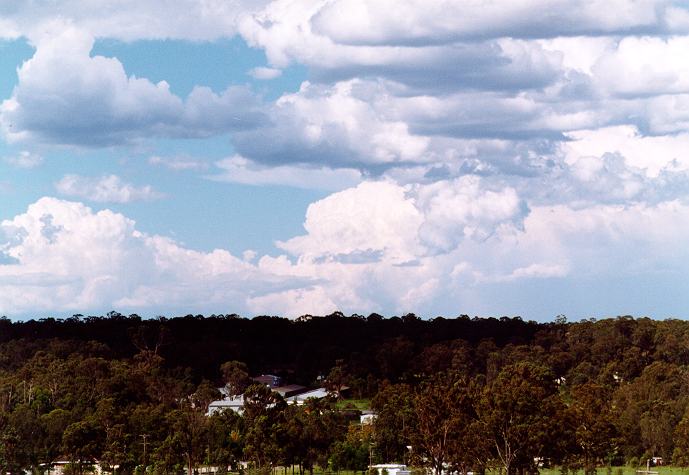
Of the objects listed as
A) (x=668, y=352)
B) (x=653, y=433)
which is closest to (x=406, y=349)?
(x=668, y=352)

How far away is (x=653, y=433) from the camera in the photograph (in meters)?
103

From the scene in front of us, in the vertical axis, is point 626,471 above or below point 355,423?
below

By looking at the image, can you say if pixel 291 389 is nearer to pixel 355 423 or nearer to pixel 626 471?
pixel 355 423

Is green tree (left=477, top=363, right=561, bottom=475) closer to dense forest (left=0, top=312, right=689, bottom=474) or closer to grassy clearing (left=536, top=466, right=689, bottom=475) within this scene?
dense forest (left=0, top=312, right=689, bottom=474)

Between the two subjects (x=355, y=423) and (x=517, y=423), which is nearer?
(x=517, y=423)

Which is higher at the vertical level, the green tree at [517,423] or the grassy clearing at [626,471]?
the green tree at [517,423]

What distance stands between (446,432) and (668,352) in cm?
8038

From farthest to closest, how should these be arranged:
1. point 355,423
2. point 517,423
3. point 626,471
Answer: point 355,423
point 626,471
point 517,423

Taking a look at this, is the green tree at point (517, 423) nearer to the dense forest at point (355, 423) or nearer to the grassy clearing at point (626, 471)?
the dense forest at point (355, 423)

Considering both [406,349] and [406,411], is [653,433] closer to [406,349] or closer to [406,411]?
[406,411]

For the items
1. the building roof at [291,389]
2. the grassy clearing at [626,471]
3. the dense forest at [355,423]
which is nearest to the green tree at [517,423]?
the dense forest at [355,423]

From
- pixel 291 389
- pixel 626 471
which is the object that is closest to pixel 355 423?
pixel 626 471

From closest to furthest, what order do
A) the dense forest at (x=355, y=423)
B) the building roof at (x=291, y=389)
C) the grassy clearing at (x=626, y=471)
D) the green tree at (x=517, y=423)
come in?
the green tree at (x=517, y=423), the dense forest at (x=355, y=423), the grassy clearing at (x=626, y=471), the building roof at (x=291, y=389)

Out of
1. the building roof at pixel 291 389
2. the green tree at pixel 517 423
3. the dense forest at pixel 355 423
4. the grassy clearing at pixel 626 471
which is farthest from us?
the building roof at pixel 291 389
